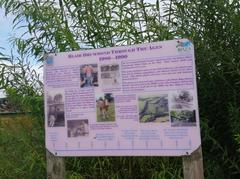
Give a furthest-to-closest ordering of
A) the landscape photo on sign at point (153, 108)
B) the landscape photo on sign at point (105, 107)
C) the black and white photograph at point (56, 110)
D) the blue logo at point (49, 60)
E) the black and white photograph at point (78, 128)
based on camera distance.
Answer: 1. the blue logo at point (49, 60)
2. the black and white photograph at point (56, 110)
3. the black and white photograph at point (78, 128)
4. the landscape photo on sign at point (105, 107)
5. the landscape photo on sign at point (153, 108)

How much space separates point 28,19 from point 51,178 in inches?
69.9

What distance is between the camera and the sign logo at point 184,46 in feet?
13.2

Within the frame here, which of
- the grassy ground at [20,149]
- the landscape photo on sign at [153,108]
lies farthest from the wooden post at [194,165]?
the grassy ground at [20,149]

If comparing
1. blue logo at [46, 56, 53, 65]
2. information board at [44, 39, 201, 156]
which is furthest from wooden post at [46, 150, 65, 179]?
blue logo at [46, 56, 53, 65]

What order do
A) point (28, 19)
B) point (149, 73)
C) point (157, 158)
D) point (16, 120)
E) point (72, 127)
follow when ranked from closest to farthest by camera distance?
point (149, 73) < point (72, 127) < point (157, 158) < point (28, 19) < point (16, 120)

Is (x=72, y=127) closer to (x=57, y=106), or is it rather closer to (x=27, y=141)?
(x=57, y=106)

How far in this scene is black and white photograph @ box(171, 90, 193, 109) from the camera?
3.97m

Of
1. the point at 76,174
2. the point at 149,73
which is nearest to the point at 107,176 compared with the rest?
the point at 76,174

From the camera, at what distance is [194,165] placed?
13.1 ft

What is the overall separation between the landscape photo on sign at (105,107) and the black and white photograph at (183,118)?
0.52 metres

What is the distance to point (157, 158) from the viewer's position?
4809 mm

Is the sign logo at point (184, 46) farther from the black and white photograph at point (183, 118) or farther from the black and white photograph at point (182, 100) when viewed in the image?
the black and white photograph at point (183, 118)

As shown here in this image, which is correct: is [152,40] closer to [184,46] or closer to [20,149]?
[184,46]

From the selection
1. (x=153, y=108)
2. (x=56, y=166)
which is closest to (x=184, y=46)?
(x=153, y=108)
